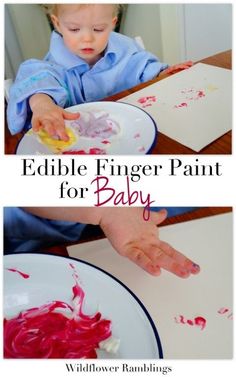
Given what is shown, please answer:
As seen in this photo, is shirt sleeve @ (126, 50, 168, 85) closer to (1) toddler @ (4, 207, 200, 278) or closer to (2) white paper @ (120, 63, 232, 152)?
(2) white paper @ (120, 63, 232, 152)

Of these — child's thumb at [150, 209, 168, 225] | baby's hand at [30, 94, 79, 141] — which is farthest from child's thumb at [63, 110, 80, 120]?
child's thumb at [150, 209, 168, 225]

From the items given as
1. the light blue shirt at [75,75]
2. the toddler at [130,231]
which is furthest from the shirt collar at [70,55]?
the toddler at [130,231]

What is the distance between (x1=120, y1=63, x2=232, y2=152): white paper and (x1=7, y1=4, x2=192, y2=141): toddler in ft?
0.09

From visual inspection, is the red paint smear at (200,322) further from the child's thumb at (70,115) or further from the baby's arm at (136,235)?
the child's thumb at (70,115)

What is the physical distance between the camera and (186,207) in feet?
1.02

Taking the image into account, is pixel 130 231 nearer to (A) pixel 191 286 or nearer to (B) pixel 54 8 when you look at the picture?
(A) pixel 191 286

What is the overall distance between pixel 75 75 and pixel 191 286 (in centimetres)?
A: 19

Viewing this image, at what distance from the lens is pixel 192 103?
13.9 inches

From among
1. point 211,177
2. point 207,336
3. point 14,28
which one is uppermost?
point 14,28

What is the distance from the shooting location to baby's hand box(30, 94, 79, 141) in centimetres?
30

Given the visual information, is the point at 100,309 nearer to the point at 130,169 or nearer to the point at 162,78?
the point at 130,169

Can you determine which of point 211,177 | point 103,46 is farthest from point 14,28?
point 211,177

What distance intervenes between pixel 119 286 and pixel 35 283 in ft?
0.20

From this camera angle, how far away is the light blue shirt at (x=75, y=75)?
0.30m
